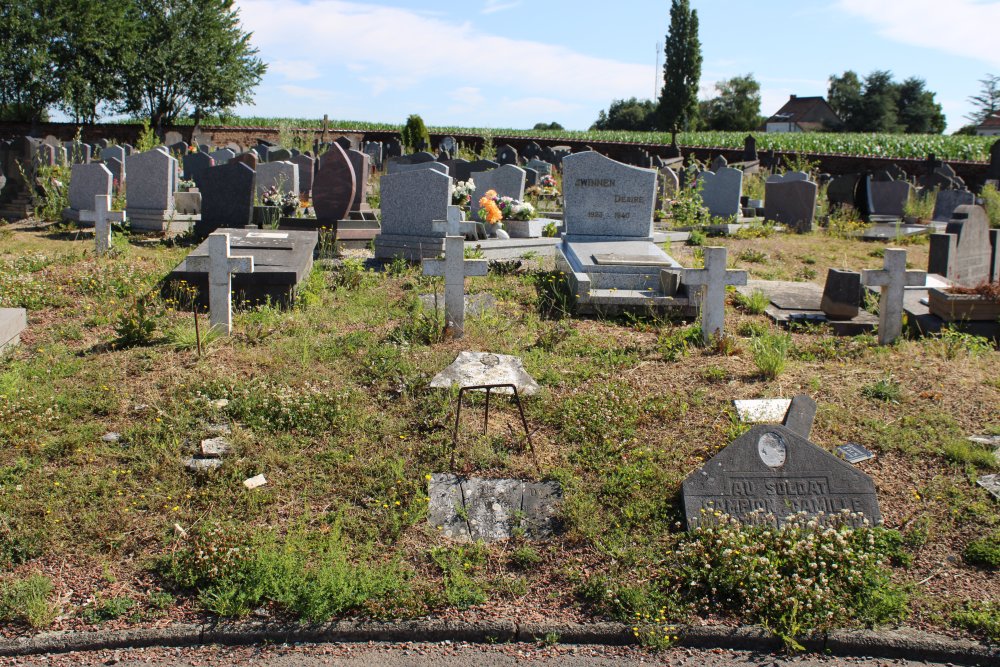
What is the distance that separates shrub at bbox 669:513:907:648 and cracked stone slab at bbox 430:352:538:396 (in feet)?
6.81

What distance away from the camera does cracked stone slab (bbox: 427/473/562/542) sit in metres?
4.90

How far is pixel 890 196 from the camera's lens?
57.2 feet

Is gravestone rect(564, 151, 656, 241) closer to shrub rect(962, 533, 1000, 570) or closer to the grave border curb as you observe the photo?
shrub rect(962, 533, 1000, 570)

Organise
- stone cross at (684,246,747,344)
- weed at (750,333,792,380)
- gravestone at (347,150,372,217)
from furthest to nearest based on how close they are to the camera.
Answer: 1. gravestone at (347,150,372,217)
2. stone cross at (684,246,747,344)
3. weed at (750,333,792,380)

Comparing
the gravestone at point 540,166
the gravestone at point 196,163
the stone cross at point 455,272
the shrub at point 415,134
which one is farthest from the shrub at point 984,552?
the shrub at point 415,134

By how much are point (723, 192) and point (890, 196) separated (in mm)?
3846

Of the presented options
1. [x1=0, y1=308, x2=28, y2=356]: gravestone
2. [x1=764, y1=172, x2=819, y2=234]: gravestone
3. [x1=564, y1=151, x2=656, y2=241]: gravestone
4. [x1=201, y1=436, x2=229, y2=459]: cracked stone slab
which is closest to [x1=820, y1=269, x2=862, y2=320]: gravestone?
[x1=564, y1=151, x2=656, y2=241]: gravestone

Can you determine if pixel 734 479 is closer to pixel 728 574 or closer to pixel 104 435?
pixel 728 574

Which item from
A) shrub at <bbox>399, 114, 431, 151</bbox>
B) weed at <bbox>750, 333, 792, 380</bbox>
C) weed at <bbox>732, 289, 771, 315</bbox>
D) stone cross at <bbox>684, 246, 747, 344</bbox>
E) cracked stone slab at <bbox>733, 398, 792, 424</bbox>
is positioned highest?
shrub at <bbox>399, 114, 431, 151</bbox>

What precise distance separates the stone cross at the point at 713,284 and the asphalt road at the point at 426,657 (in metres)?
3.68

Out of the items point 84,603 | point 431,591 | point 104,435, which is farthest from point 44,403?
point 431,591

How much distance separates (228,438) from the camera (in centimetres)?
556

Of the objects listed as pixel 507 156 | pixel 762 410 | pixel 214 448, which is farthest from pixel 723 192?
pixel 214 448

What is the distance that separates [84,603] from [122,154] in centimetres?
1715
